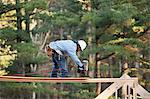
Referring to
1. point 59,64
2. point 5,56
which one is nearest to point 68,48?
point 59,64

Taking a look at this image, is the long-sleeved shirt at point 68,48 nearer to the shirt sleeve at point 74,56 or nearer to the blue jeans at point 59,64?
the shirt sleeve at point 74,56

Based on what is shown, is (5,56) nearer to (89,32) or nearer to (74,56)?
(89,32)

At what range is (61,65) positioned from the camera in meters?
6.66

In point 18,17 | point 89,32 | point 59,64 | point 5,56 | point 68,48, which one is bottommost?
point 5,56

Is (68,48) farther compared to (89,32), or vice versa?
(89,32)

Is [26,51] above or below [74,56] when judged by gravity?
below

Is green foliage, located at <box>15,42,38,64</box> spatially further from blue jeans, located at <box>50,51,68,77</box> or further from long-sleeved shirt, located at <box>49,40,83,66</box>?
long-sleeved shirt, located at <box>49,40,83,66</box>

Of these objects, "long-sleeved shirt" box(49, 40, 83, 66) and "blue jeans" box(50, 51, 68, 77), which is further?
"blue jeans" box(50, 51, 68, 77)

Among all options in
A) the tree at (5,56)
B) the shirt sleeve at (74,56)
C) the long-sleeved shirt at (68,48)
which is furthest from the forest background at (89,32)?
the shirt sleeve at (74,56)

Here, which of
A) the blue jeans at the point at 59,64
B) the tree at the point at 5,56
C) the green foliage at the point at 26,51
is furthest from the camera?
the tree at the point at 5,56

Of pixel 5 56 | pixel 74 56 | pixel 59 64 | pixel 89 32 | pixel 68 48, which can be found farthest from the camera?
pixel 5 56

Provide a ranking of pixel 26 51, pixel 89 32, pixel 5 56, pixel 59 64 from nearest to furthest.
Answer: pixel 59 64 < pixel 26 51 < pixel 89 32 < pixel 5 56

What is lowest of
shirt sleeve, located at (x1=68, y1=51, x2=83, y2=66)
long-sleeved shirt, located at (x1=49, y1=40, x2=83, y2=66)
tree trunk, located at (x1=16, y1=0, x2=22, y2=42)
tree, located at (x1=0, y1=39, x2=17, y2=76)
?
tree, located at (x1=0, y1=39, x2=17, y2=76)

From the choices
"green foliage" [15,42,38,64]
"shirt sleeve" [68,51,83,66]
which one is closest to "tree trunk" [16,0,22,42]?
"green foliage" [15,42,38,64]
